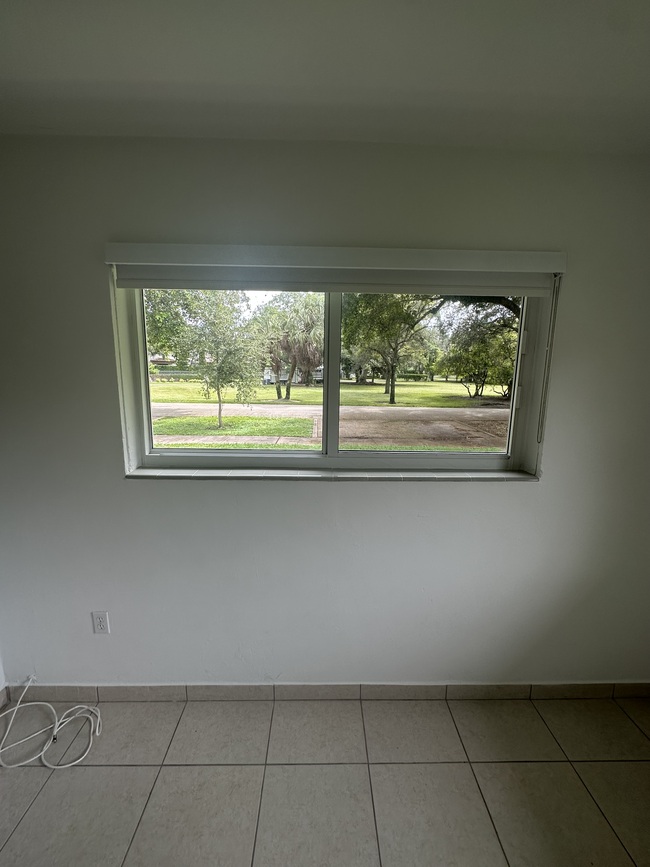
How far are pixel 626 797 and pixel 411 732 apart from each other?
28.9 inches

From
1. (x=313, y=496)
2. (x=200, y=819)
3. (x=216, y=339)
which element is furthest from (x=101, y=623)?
(x=216, y=339)

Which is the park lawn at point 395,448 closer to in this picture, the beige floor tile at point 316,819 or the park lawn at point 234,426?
the park lawn at point 234,426

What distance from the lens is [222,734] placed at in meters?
1.53

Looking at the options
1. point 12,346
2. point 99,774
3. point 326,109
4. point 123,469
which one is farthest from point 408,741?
point 326,109

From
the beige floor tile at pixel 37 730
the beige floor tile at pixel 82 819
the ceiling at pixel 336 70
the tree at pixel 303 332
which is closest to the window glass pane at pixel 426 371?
the tree at pixel 303 332

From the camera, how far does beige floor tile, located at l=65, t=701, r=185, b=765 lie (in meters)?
1.43

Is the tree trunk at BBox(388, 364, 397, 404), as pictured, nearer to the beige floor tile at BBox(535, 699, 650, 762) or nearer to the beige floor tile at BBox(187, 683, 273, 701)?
the beige floor tile at BBox(187, 683, 273, 701)

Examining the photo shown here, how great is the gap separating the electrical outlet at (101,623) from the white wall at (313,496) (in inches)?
1.2

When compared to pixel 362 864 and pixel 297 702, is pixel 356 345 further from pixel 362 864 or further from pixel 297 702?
pixel 362 864

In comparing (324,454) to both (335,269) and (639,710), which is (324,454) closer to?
(335,269)

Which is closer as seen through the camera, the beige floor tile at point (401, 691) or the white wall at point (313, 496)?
the white wall at point (313, 496)

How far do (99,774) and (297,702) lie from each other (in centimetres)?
76

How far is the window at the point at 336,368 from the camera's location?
59.0 inches

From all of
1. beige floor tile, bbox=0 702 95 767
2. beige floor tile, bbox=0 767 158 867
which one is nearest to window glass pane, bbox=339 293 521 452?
beige floor tile, bbox=0 767 158 867
